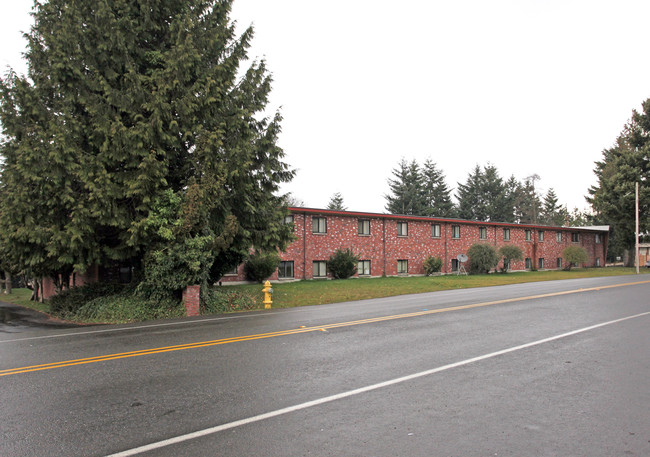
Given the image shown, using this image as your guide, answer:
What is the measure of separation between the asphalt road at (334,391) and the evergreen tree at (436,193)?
62206 millimetres

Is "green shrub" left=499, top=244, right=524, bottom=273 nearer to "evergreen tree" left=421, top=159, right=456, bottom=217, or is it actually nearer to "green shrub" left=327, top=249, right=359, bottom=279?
"green shrub" left=327, top=249, right=359, bottom=279

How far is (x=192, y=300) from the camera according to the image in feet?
44.6

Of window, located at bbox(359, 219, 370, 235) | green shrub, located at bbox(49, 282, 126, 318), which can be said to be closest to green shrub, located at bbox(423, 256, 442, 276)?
window, located at bbox(359, 219, 370, 235)

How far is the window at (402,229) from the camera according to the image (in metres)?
35.2

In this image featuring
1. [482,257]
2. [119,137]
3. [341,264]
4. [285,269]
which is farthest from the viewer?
[482,257]

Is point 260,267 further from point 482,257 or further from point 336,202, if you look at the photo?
point 336,202

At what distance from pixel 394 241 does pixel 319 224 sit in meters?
7.25

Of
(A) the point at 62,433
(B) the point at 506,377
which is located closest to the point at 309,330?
(B) the point at 506,377

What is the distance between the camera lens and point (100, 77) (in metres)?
13.0

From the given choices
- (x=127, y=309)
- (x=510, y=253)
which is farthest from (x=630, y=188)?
(x=127, y=309)

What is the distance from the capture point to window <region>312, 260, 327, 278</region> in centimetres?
3056

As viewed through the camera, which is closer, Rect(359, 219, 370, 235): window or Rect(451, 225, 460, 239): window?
Rect(359, 219, 370, 235): window

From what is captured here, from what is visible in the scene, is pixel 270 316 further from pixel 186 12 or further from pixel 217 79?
pixel 186 12

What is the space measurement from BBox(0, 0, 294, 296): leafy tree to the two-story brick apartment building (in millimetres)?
9348
